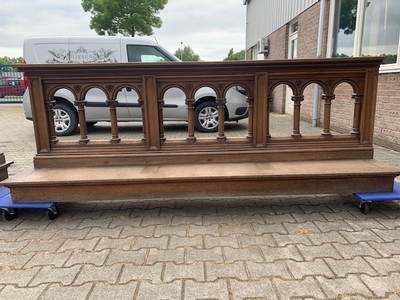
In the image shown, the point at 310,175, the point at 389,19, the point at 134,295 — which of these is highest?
the point at 389,19

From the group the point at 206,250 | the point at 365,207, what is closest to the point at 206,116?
the point at 365,207

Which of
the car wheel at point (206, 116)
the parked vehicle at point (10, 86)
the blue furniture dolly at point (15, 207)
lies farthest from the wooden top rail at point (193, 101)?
the parked vehicle at point (10, 86)

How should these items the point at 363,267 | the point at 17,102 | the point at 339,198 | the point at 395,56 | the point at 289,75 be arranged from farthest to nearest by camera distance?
the point at 17,102, the point at 395,56, the point at 339,198, the point at 289,75, the point at 363,267

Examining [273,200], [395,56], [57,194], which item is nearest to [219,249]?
[273,200]

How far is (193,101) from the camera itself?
10.2ft

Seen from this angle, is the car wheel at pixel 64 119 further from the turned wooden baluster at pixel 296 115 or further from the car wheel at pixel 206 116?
the turned wooden baluster at pixel 296 115

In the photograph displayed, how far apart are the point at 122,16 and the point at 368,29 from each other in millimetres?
16939

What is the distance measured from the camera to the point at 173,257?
2.25 meters

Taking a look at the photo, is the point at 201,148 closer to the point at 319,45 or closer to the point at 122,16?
the point at 319,45

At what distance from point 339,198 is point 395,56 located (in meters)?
3.48

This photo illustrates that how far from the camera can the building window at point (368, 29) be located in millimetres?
5504

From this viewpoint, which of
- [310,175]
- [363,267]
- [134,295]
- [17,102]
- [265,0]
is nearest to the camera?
[134,295]

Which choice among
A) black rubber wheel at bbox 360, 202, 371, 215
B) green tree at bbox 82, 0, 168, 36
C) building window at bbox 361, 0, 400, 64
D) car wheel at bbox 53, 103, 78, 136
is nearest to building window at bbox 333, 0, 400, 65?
building window at bbox 361, 0, 400, 64

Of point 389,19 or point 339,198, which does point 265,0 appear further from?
point 339,198
